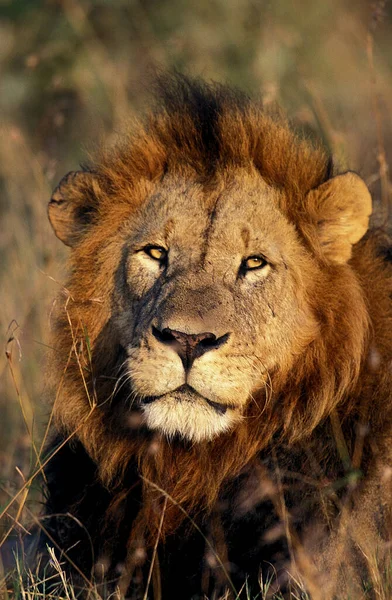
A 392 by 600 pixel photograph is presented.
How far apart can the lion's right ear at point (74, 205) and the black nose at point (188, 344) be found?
1033mm

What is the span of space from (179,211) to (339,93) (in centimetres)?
845

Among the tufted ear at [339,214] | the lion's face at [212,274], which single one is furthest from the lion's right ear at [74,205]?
the tufted ear at [339,214]

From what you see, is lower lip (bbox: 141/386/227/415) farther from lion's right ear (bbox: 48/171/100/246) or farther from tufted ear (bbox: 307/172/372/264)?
lion's right ear (bbox: 48/171/100/246)

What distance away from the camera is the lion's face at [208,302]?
3553 mm

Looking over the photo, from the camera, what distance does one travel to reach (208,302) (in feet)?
12.1

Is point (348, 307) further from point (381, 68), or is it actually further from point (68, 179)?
point (381, 68)

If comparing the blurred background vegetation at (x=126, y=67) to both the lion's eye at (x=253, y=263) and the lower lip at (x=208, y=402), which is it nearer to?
the lion's eye at (x=253, y=263)

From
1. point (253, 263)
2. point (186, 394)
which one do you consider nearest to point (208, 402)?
point (186, 394)

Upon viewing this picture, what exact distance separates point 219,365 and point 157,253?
2.29 feet

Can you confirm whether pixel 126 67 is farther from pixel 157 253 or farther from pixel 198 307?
pixel 198 307

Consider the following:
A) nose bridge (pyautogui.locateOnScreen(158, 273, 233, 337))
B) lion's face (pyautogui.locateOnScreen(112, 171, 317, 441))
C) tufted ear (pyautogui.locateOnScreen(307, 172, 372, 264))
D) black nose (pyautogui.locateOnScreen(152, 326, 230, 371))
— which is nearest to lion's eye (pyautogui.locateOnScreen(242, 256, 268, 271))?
lion's face (pyautogui.locateOnScreen(112, 171, 317, 441))

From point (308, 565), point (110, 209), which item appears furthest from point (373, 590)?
point (110, 209)

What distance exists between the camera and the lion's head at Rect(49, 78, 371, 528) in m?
3.64

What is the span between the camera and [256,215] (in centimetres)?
403
